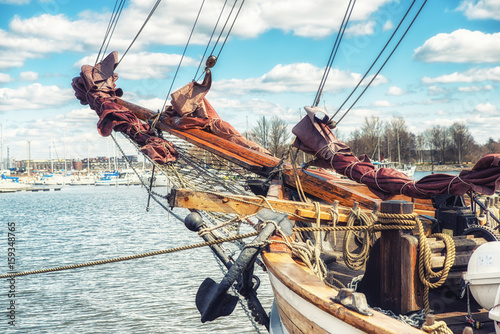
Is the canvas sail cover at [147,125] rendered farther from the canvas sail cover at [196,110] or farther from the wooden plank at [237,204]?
the wooden plank at [237,204]

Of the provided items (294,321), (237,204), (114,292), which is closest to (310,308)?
(294,321)

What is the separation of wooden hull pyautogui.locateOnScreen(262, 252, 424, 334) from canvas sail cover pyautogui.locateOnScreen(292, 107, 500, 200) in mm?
1818

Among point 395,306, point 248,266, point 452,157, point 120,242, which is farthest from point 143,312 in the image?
point 452,157

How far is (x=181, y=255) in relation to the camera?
56.7 ft

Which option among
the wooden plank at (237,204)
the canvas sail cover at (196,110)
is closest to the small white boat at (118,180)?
the canvas sail cover at (196,110)

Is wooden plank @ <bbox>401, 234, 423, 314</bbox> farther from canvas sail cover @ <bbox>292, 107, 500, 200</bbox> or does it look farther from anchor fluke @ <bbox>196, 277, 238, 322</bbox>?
anchor fluke @ <bbox>196, 277, 238, 322</bbox>

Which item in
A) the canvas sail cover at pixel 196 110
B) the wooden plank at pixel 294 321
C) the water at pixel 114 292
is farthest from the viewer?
the water at pixel 114 292

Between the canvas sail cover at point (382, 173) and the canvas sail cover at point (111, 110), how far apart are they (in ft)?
9.32

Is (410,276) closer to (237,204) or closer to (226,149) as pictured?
(237,204)

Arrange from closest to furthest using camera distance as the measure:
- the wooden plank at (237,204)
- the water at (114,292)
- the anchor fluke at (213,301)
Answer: the anchor fluke at (213,301) < the wooden plank at (237,204) < the water at (114,292)

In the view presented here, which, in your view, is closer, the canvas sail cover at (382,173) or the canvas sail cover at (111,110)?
the canvas sail cover at (382,173)

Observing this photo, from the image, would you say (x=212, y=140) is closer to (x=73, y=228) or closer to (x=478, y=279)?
(x=478, y=279)

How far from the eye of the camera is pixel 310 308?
9.72ft

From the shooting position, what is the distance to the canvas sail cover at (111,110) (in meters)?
8.27
